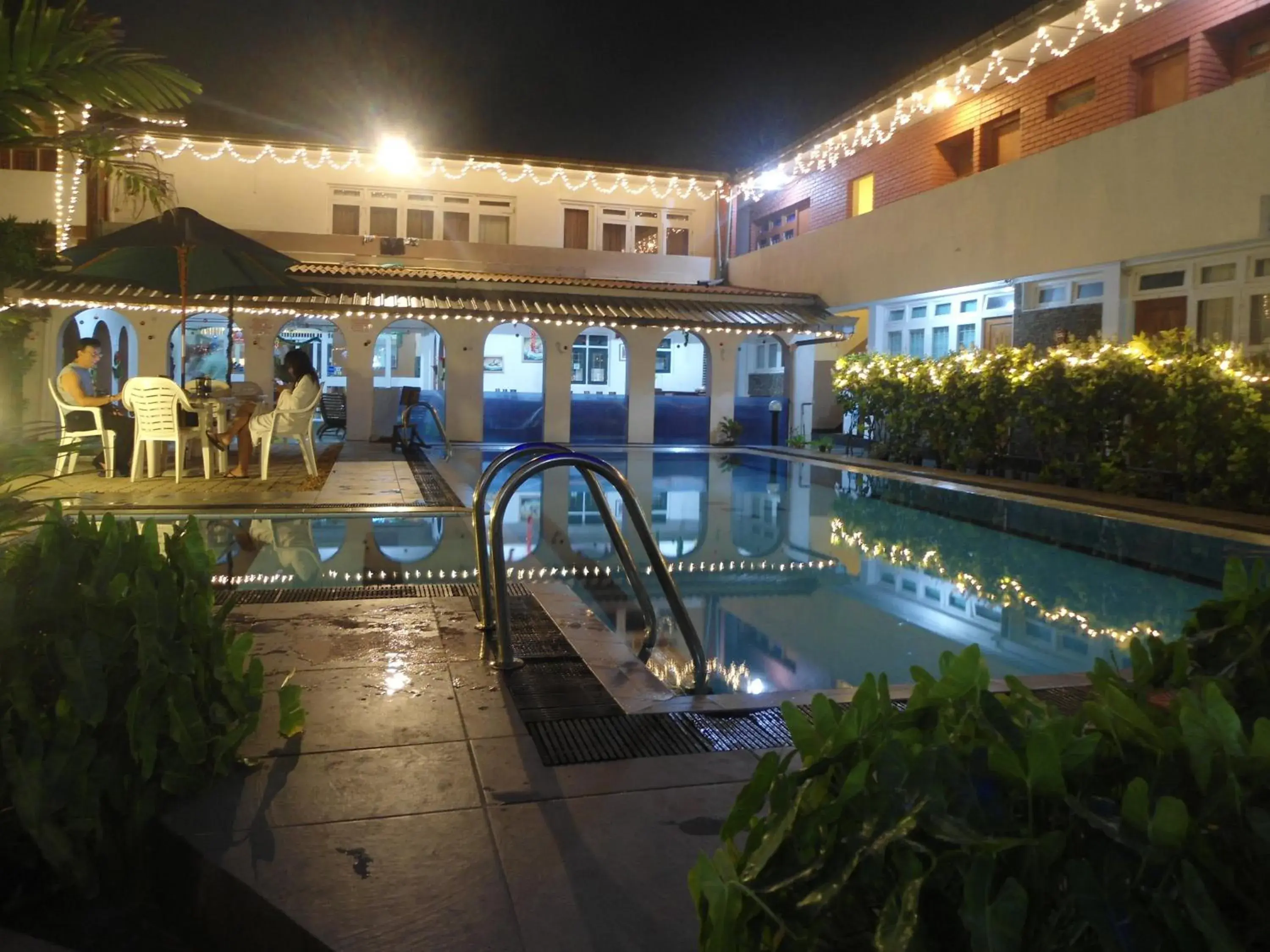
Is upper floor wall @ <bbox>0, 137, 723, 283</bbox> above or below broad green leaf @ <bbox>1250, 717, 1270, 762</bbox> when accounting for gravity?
above

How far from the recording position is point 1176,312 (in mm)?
13375

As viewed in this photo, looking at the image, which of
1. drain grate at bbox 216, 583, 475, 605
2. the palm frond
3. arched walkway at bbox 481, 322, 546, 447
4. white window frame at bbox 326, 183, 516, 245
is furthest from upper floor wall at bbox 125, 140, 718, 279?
the palm frond

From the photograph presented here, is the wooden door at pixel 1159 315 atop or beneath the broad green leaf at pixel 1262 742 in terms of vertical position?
atop

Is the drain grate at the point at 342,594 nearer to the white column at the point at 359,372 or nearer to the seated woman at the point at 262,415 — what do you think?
the seated woman at the point at 262,415

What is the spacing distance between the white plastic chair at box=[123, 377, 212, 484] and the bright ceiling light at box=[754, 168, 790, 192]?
16.5 metres

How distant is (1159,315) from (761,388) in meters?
14.9

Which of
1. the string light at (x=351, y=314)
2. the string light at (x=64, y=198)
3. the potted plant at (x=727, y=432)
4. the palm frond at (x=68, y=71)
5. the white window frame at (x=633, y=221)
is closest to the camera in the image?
the palm frond at (x=68, y=71)

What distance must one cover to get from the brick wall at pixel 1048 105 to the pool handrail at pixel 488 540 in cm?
1197

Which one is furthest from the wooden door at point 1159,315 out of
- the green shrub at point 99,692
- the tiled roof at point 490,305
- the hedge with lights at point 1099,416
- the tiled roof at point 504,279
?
the green shrub at point 99,692

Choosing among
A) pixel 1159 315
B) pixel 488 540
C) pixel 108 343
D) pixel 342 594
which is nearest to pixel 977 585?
pixel 488 540

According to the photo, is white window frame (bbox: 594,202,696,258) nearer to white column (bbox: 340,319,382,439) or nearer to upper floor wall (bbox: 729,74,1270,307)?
upper floor wall (bbox: 729,74,1270,307)

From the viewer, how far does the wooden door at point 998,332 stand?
55.3 ft

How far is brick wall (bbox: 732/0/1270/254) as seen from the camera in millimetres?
13445

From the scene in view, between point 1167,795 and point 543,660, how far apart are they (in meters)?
3.57
